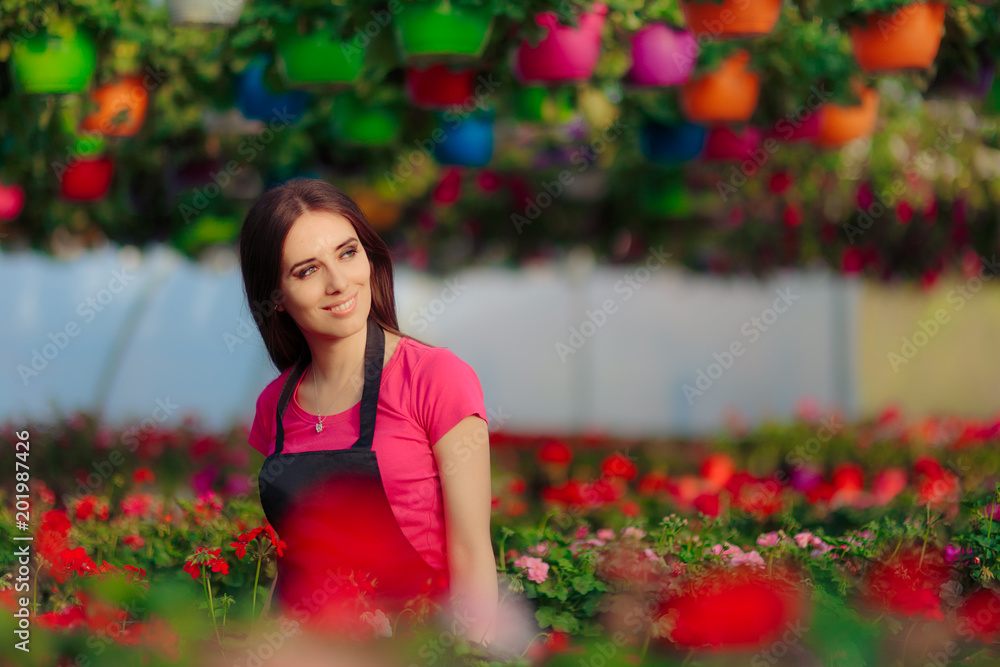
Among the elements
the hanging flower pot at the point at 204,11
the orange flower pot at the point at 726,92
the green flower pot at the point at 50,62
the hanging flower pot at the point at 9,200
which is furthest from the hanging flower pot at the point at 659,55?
the hanging flower pot at the point at 9,200

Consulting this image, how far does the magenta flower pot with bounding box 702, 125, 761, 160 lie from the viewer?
3.80 metres

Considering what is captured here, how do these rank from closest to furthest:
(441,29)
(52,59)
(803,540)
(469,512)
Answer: (469,512) → (803,540) → (441,29) → (52,59)

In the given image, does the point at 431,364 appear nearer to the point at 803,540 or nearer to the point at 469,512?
the point at 469,512

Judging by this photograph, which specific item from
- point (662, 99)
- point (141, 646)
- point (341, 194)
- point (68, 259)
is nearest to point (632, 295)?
point (68, 259)

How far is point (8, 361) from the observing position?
601cm

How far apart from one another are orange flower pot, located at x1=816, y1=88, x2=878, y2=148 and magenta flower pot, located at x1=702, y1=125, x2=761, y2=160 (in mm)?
231

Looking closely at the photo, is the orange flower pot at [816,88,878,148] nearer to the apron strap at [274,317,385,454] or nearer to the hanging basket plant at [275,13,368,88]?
the hanging basket plant at [275,13,368,88]

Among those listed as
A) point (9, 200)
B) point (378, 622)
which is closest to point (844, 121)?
point (378, 622)

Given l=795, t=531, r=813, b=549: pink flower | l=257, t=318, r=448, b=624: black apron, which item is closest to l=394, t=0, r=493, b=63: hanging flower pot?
l=257, t=318, r=448, b=624: black apron

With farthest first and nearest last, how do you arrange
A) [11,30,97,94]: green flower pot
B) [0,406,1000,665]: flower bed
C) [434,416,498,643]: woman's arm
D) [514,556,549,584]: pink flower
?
[11,30,97,94]: green flower pot
[514,556,549,584]: pink flower
[434,416,498,643]: woman's arm
[0,406,1000,665]: flower bed

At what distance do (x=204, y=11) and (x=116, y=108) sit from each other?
1.62 ft

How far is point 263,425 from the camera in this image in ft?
5.97

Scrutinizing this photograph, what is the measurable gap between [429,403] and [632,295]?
7.81 meters

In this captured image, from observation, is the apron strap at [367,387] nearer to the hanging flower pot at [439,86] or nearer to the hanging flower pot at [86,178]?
the hanging flower pot at [439,86]
